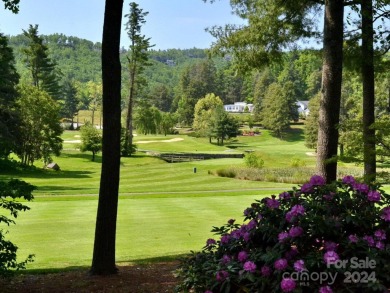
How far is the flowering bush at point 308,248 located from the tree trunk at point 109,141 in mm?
2633

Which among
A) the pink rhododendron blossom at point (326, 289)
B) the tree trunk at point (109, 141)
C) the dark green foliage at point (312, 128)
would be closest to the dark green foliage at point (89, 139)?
the dark green foliage at point (312, 128)

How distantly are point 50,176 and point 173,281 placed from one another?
32264mm

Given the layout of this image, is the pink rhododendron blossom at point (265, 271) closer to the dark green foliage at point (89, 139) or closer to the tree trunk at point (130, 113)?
the dark green foliage at point (89, 139)

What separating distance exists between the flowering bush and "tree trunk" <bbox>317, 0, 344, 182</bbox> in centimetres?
377

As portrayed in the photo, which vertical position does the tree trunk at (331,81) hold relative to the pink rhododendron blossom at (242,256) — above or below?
above

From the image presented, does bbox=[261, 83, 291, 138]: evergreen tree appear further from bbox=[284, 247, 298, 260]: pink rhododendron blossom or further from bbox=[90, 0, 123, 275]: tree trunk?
bbox=[284, 247, 298, 260]: pink rhododendron blossom

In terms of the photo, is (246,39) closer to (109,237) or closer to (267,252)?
(109,237)

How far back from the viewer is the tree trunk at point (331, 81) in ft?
24.9

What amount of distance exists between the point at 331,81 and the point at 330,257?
502 cm

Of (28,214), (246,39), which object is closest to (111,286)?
(246,39)

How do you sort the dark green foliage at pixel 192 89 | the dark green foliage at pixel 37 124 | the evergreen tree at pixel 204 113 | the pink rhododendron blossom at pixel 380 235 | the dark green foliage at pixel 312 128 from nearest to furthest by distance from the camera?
the pink rhododendron blossom at pixel 380 235 → the dark green foliage at pixel 37 124 → the dark green foliage at pixel 312 128 → the evergreen tree at pixel 204 113 → the dark green foliage at pixel 192 89

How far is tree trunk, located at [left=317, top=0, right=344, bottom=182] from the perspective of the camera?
24.9 ft

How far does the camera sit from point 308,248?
11.6 feet

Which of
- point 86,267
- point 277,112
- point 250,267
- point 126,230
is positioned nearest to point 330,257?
point 250,267
